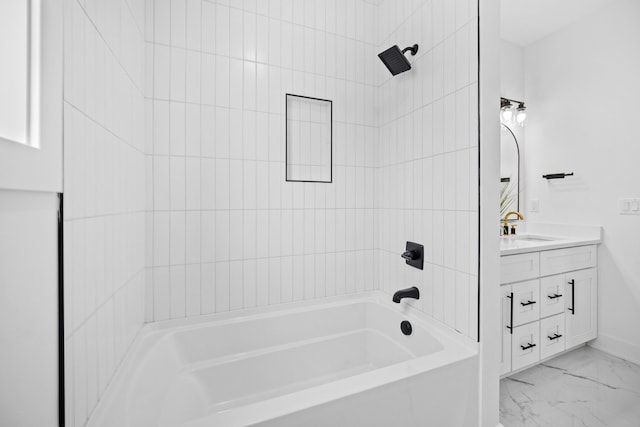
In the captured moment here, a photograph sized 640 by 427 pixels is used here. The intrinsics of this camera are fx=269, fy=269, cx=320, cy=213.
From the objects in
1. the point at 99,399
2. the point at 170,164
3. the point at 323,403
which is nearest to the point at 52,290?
the point at 99,399

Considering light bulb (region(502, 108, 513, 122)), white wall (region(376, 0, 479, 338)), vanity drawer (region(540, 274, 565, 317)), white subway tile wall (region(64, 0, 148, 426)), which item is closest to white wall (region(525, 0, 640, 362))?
light bulb (region(502, 108, 513, 122))

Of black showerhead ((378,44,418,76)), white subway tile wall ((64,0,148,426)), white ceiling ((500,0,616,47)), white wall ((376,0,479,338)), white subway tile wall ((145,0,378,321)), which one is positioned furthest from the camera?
white ceiling ((500,0,616,47))

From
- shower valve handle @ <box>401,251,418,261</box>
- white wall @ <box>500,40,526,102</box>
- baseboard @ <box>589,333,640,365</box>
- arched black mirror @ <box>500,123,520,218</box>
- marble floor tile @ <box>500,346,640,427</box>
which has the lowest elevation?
marble floor tile @ <box>500,346,640,427</box>

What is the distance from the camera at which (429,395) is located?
1020 millimetres

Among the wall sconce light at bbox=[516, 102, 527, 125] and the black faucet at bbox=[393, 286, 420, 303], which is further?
the wall sconce light at bbox=[516, 102, 527, 125]

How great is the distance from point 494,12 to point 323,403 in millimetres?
1663

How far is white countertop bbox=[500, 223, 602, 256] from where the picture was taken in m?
1.91

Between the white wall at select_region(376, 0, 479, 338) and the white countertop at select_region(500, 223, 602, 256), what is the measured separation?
2.76 ft

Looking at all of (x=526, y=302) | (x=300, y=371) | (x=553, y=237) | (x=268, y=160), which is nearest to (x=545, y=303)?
(x=526, y=302)

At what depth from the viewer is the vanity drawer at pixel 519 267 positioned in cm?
164

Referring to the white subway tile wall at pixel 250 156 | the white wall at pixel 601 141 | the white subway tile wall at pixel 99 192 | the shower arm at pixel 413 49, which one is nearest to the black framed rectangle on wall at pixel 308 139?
the white subway tile wall at pixel 250 156

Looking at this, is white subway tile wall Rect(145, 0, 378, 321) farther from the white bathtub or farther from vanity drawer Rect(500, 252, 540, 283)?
vanity drawer Rect(500, 252, 540, 283)

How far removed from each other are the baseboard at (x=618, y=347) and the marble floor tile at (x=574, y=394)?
0.18 feet

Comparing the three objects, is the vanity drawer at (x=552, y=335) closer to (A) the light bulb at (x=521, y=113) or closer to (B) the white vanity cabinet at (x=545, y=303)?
(B) the white vanity cabinet at (x=545, y=303)
